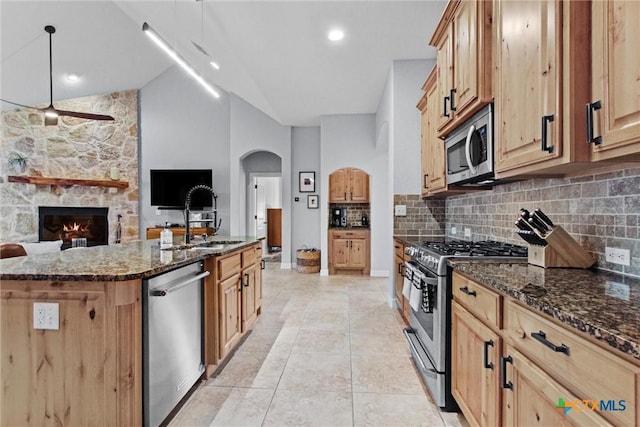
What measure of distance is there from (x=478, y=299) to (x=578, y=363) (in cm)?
62

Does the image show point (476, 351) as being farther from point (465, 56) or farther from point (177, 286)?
point (465, 56)

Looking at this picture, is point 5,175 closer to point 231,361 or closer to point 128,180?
point 128,180

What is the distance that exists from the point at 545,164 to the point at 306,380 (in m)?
1.95

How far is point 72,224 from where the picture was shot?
271 inches

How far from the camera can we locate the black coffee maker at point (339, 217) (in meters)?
6.49

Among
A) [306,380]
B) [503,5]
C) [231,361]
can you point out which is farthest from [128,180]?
[503,5]

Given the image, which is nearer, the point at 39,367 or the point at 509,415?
the point at 509,415

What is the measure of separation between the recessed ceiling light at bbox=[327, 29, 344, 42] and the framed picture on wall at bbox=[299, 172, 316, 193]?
3.34 metres

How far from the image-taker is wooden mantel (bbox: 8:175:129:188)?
245 inches

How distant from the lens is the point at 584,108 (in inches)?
45.6

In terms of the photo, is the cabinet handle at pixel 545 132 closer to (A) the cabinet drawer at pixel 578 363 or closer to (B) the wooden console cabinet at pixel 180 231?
(A) the cabinet drawer at pixel 578 363

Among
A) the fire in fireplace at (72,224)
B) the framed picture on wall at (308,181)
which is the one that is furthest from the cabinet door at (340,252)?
the fire in fireplace at (72,224)

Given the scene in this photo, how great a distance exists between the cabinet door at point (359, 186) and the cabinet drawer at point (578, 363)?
16.6ft

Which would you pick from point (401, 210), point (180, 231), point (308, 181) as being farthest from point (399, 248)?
point (180, 231)
